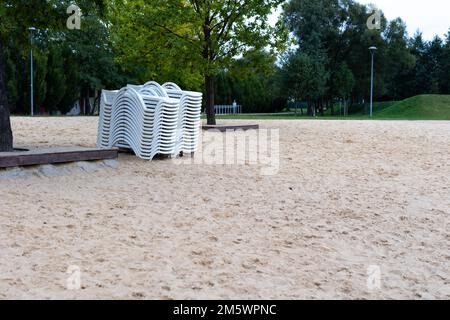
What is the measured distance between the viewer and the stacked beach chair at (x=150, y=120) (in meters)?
10.6

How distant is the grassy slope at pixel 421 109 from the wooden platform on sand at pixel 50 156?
1145 inches

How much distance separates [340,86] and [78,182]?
1690 inches

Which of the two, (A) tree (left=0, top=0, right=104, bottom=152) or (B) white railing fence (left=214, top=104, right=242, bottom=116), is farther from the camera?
(B) white railing fence (left=214, top=104, right=242, bottom=116)

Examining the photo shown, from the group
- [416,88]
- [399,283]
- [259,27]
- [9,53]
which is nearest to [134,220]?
[399,283]

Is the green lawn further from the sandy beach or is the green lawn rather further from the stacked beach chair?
the sandy beach

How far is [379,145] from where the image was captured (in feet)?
47.6

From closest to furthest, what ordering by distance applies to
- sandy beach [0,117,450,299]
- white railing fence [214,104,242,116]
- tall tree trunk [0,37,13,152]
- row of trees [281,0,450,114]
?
sandy beach [0,117,450,299] → tall tree trunk [0,37,13,152] → row of trees [281,0,450,114] → white railing fence [214,104,242,116]

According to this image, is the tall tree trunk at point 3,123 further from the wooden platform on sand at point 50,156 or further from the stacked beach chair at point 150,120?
the stacked beach chair at point 150,120

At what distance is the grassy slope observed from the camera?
120 feet

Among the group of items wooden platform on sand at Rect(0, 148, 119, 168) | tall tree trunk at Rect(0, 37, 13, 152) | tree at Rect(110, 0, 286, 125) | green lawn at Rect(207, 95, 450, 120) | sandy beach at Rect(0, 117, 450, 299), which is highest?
tree at Rect(110, 0, 286, 125)

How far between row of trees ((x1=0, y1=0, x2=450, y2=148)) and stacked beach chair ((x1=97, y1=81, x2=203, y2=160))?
1779 millimetres

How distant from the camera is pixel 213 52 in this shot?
21125 millimetres

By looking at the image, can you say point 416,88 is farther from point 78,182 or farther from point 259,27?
point 78,182

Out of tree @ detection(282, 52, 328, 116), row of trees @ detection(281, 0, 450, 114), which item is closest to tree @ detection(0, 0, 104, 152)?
tree @ detection(282, 52, 328, 116)
